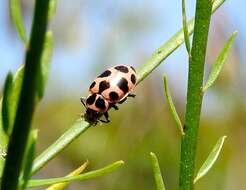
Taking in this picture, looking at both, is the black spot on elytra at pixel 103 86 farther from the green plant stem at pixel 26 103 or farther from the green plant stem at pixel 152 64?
the green plant stem at pixel 26 103

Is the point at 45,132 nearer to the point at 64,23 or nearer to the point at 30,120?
the point at 64,23

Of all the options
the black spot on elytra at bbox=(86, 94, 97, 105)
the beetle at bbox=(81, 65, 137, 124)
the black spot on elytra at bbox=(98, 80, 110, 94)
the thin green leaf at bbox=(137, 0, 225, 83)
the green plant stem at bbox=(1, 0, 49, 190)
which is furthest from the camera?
the black spot on elytra at bbox=(86, 94, 97, 105)

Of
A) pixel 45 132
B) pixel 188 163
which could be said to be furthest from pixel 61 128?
pixel 188 163

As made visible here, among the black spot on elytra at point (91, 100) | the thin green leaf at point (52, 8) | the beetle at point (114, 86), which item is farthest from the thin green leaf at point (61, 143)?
the black spot on elytra at point (91, 100)

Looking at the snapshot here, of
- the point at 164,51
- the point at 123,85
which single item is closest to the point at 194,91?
the point at 164,51

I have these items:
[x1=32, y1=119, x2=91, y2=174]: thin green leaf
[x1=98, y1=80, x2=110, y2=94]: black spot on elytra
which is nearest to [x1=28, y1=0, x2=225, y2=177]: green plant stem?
[x1=32, y1=119, x2=91, y2=174]: thin green leaf

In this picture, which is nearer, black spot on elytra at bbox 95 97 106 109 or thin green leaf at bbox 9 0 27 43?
thin green leaf at bbox 9 0 27 43

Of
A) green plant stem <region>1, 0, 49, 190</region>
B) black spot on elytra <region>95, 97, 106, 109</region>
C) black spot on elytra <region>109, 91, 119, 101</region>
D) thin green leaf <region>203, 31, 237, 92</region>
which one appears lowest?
black spot on elytra <region>95, 97, 106, 109</region>

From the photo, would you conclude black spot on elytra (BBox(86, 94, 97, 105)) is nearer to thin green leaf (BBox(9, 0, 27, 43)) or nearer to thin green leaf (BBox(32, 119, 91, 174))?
thin green leaf (BBox(32, 119, 91, 174))
